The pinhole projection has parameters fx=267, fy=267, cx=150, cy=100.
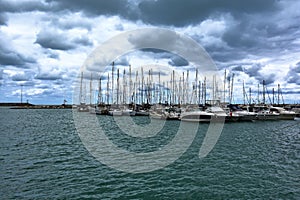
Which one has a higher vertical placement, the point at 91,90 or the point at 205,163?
the point at 91,90

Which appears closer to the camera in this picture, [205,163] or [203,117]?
[205,163]

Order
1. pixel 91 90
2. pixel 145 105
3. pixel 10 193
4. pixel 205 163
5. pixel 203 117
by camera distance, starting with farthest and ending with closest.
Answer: pixel 91 90, pixel 145 105, pixel 203 117, pixel 205 163, pixel 10 193

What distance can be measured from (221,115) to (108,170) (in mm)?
53420

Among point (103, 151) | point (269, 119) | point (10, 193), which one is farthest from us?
point (269, 119)

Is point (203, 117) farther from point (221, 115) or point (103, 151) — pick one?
point (103, 151)

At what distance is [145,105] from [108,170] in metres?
103

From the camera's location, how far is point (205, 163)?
2459 centimetres

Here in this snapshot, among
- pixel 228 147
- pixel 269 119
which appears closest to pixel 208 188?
pixel 228 147

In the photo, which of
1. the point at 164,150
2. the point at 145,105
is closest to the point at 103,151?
the point at 164,150

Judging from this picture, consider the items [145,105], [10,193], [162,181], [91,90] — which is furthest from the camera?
[91,90]

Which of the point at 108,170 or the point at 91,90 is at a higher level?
the point at 91,90

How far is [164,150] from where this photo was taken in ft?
102

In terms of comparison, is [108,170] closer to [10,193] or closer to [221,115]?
[10,193]

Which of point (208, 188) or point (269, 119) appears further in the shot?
point (269, 119)
